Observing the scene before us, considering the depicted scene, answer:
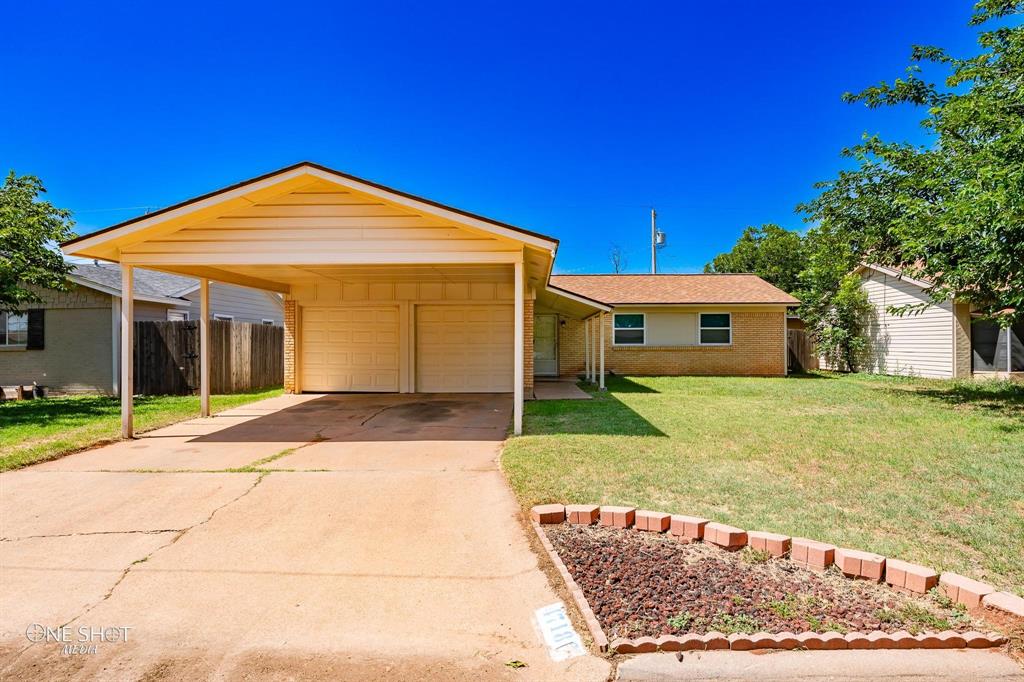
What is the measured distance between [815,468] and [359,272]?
9530 mm

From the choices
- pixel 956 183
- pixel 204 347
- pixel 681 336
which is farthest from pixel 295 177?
pixel 681 336

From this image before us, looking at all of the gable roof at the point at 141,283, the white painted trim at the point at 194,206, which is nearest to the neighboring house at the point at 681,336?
the gable roof at the point at 141,283

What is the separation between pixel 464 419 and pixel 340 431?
2.16 metres

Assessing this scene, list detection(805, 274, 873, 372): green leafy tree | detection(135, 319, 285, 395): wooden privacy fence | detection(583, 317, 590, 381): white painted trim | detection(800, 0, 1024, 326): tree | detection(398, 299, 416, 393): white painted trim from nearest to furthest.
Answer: detection(800, 0, 1024, 326): tree < detection(398, 299, 416, 393): white painted trim < detection(135, 319, 285, 395): wooden privacy fence < detection(583, 317, 590, 381): white painted trim < detection(805, 274, 873, 372): green leafy tree

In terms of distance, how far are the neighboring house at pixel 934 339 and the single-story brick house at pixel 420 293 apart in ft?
11.7

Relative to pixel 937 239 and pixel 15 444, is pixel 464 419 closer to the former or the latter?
pixel 15 444

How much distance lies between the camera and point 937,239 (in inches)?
390

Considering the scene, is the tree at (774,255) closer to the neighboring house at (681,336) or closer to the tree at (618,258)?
the tree at (618,258)

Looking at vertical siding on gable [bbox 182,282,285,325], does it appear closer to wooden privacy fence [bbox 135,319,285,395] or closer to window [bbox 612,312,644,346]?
wooden privacy fence [bbox 135,319,285,395]

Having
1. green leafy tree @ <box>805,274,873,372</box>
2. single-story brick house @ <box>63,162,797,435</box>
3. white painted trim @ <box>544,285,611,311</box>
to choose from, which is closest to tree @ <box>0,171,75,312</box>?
single-story brick house @ <box>63,162,797,435</box>

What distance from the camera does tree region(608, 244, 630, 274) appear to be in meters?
44.9

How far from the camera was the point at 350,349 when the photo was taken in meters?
13.6

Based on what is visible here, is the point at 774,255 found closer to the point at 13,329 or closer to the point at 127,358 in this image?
the point at 127,358

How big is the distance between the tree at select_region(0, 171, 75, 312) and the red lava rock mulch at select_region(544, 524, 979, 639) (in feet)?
43.2
